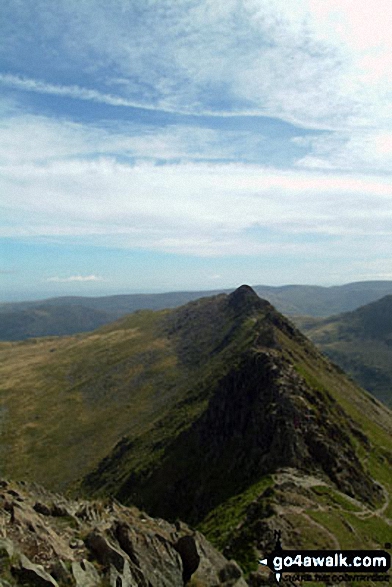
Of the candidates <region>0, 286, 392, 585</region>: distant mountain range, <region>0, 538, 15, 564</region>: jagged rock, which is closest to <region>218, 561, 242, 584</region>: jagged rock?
<region>0, 286, 392, 585</region>: distant mountain range

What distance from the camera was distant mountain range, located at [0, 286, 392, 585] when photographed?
48.8 m

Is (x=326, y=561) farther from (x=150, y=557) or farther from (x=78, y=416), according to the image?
(x=78, y=416)

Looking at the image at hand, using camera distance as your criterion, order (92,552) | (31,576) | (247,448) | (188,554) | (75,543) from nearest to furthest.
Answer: (31,576)
(92,552)
(75,543)
(188,554)
(247,448)

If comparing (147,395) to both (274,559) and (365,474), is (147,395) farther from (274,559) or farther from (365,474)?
(274,559)

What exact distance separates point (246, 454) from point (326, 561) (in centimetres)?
2804

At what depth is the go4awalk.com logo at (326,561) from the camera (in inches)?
1468

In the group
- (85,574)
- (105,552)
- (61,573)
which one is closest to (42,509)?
(105,552)

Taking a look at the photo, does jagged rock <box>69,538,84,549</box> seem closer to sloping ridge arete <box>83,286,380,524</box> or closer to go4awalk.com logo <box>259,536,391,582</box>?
go4awalk.com logo <box>259,536,391,582</box>

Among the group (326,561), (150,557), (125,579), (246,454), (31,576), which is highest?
(31,576)

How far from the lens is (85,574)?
24.9 m

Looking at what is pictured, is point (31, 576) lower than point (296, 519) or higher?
higher

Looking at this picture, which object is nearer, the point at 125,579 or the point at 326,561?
the point at 125,579

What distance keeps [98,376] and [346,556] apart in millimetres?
170790

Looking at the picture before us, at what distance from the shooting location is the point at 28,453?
134500 millimetres
